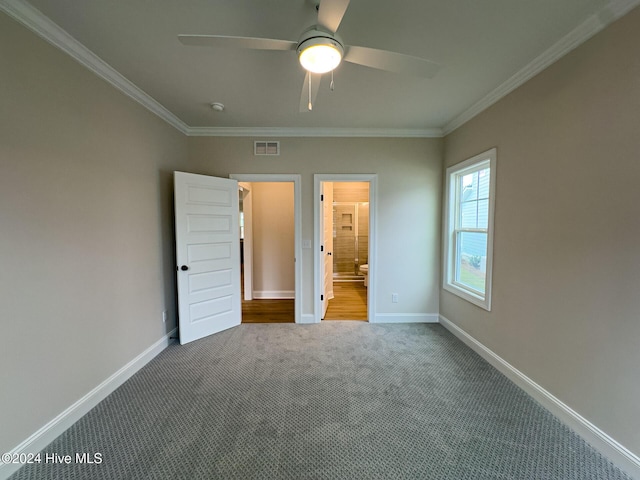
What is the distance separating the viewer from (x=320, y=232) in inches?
138

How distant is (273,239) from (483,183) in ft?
11.2

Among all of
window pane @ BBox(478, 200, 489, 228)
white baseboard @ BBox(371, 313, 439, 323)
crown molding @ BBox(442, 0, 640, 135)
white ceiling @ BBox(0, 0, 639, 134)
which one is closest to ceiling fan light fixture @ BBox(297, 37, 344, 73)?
white ceiling @ BBox(0, 0, 639, 134)

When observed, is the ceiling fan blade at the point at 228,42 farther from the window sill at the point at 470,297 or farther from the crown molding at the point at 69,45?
the window sill at the point at 470,297

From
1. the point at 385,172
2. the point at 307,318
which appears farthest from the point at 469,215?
the point at 307,318

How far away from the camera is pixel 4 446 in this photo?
1390 millimetres

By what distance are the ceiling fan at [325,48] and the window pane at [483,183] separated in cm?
172

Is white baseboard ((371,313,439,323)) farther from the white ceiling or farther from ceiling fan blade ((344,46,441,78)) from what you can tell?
ceiling fan blade ((344,46,441,78))

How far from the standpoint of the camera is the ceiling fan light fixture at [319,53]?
4.36ft

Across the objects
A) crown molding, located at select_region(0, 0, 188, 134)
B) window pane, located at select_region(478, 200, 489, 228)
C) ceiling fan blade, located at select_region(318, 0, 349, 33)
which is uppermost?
A: crown molding, located at select_region(0, 0, 188, 134)

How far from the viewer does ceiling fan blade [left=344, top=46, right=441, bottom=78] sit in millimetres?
1338

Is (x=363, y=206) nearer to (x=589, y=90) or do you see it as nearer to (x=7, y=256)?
(x=589, y=90)

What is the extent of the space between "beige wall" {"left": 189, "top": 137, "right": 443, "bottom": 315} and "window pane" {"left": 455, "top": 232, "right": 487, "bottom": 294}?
0.34m

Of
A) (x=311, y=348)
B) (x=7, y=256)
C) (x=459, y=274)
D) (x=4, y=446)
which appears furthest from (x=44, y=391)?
(x=459, y=274)

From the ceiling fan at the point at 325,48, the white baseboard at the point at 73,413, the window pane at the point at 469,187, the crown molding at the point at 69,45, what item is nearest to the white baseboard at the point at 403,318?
the window pane at the point at 469,187
